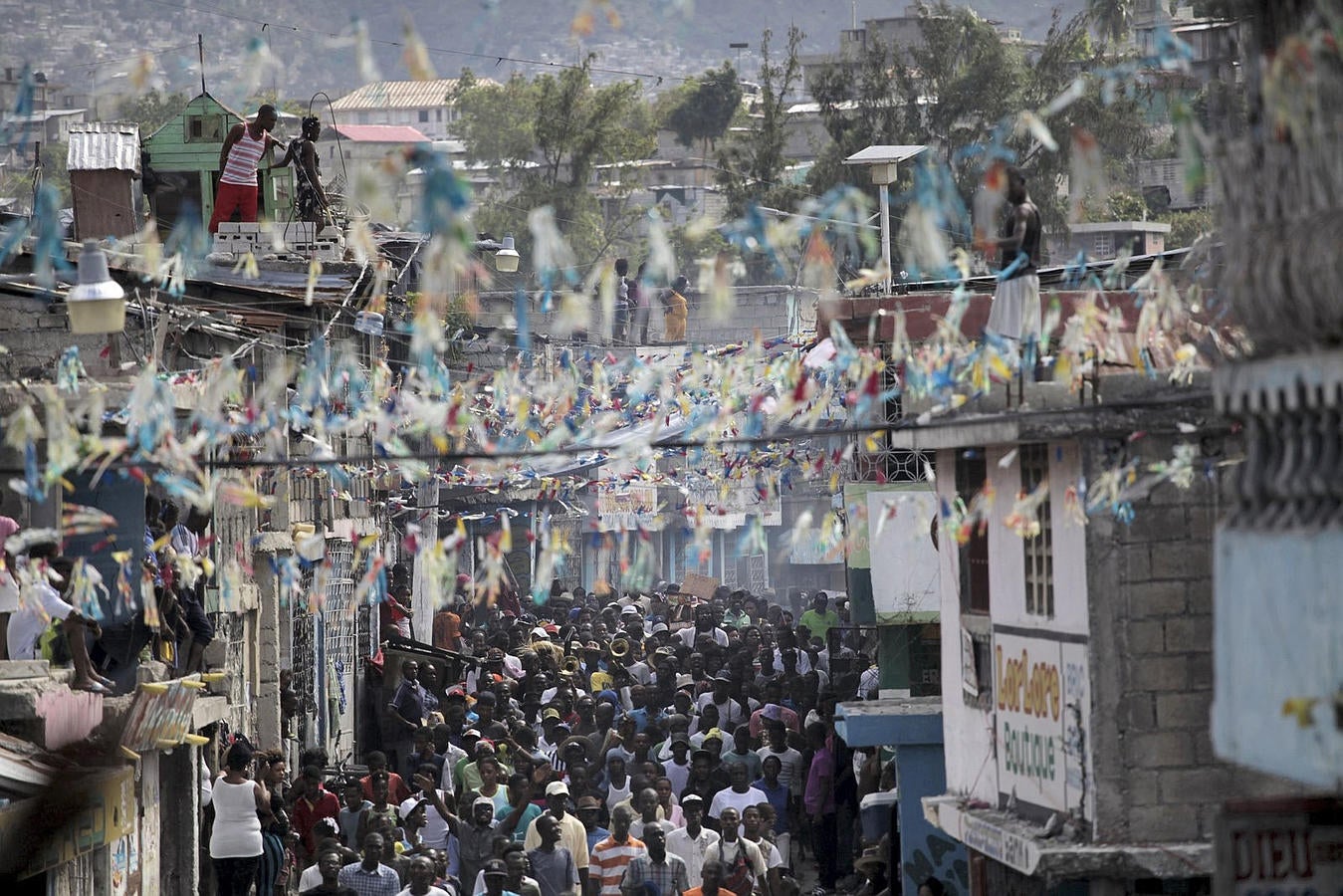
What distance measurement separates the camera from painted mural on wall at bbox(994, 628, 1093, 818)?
1241cm

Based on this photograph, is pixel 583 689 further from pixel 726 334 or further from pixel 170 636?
pixel 726 334

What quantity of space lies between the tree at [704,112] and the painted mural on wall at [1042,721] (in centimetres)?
6430

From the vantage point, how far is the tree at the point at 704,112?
7712 cm

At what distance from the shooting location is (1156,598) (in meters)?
12.3

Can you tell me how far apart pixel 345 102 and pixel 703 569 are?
83.1 metres

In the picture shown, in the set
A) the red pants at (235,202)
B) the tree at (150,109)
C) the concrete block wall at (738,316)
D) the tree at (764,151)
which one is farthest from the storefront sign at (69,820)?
the tree at (150,109)

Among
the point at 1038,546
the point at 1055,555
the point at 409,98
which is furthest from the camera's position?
the point at 409,98

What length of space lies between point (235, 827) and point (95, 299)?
625 cm

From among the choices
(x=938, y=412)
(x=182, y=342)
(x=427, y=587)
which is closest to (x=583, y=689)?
(x=182, y=342)

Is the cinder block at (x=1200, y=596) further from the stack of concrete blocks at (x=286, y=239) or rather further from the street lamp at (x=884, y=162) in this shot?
the stack of concrete blocks at (x=286, y=239)

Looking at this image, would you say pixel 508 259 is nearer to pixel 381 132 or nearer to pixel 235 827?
pixel 235 827

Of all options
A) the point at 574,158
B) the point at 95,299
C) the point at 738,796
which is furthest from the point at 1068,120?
the point at 95,299

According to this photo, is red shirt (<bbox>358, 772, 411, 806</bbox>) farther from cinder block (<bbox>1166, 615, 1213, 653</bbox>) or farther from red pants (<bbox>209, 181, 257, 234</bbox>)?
red pants (<bbox>209, 181, 257, 234</bbox>)

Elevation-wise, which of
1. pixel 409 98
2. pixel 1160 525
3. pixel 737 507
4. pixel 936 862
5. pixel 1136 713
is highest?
pixel 409 98
